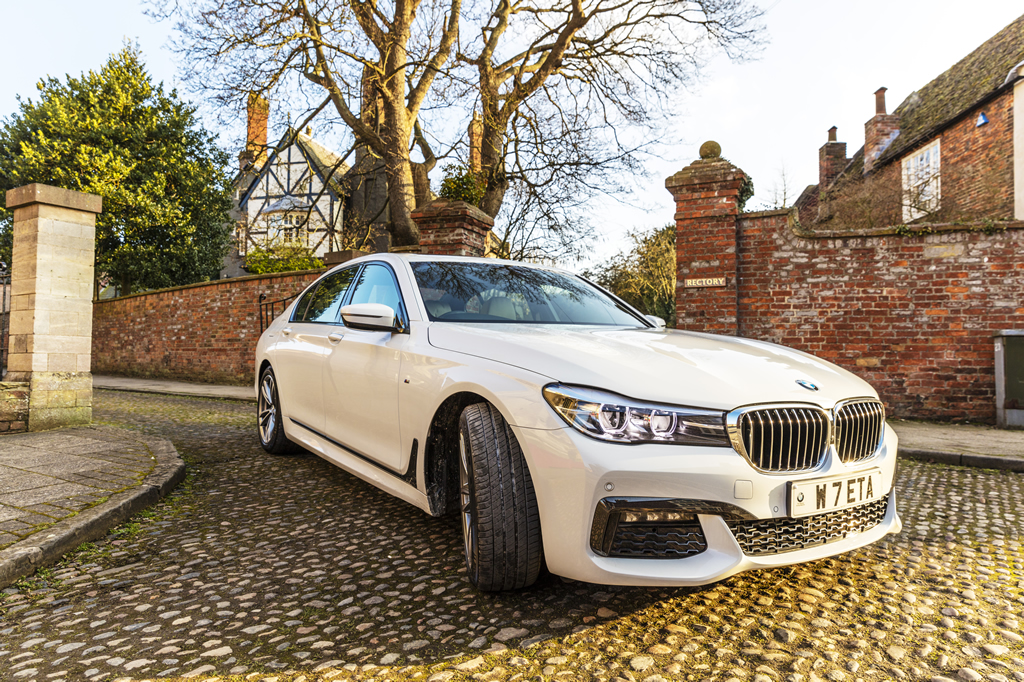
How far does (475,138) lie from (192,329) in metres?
7.59

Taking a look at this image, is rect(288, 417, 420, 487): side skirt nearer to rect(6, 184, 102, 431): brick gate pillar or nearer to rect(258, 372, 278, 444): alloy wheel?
rect(258, 372, 278, 444): alloy wheel

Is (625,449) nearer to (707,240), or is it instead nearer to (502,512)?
(502,512)

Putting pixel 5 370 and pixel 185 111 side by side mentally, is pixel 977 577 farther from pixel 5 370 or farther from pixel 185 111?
pixel 185 111

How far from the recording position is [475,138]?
14594 mm

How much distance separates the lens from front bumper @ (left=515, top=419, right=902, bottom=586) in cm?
204

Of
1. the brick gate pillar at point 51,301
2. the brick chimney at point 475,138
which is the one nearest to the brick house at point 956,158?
the brick chimney at point 475,138

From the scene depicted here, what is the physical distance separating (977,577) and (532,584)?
189 centimetres

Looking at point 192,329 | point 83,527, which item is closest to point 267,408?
point 83,527

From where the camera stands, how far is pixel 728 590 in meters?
2.48

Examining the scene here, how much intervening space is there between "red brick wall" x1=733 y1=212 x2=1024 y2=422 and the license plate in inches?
238

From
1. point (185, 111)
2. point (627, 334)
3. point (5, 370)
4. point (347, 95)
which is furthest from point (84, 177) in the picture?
point (627, 334)

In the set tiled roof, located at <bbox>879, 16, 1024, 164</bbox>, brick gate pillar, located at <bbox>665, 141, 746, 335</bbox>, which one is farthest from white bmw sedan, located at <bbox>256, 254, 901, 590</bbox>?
tiled roof, located at <bbox>879, 16, 1024, 164</bbox>

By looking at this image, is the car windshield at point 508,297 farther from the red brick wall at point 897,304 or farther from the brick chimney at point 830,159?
the brick chimney at point 830,159

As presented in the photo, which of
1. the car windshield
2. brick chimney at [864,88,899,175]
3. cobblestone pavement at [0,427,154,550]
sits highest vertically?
brick chimney at [864,88,899,175]
